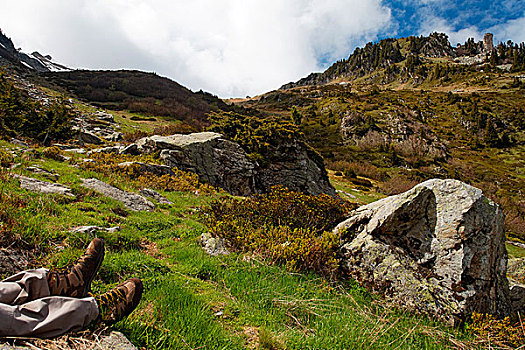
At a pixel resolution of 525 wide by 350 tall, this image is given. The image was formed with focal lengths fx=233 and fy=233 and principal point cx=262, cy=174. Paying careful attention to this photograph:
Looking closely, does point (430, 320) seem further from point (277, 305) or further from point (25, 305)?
point (25, 305)

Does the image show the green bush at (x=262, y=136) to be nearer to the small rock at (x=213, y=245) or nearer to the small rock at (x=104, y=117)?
the small rock at (x=213, y=245)

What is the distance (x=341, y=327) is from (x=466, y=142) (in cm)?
7564

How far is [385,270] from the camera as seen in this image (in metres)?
3.94

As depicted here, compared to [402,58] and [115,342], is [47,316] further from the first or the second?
[402,58]

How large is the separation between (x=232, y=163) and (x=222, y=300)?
450 inches

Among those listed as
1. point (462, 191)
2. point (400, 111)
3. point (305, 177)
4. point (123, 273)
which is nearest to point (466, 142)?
point (400, 111)

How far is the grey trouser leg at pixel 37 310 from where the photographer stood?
160 cm

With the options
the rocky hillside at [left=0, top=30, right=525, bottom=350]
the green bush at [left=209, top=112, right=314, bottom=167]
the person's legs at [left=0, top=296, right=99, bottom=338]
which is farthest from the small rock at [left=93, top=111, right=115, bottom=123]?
the person's legs at [left=0, top=296, right=99, bottom=338]

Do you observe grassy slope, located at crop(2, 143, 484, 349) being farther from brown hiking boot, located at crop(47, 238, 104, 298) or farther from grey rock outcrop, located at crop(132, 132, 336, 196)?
grey rock outcrop, located at crop(132, 132, 336, 196)

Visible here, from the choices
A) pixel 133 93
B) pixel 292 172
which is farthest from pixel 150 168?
pixel 133 93

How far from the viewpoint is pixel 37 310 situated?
1.73 meters

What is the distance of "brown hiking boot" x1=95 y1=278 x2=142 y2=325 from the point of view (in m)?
1.99

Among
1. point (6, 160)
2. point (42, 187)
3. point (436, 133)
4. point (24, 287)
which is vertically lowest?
point (24, 287)

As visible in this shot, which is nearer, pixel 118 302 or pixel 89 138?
pixel 118 302
